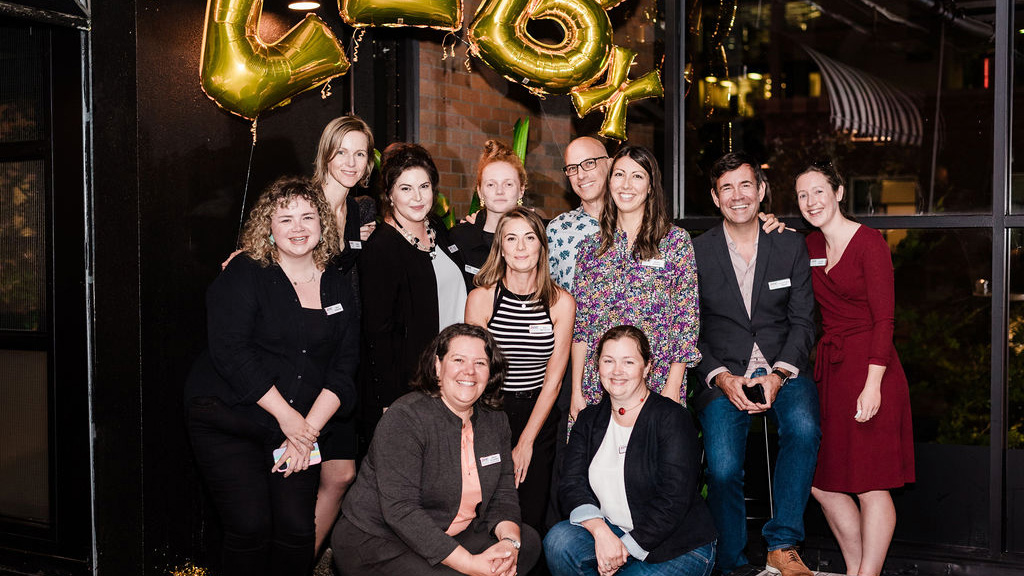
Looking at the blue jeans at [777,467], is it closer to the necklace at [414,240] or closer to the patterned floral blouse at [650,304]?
the patterned floral blouse at [650,304]

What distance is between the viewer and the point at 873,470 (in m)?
3.63

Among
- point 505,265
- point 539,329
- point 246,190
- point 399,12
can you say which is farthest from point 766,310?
point 246,190

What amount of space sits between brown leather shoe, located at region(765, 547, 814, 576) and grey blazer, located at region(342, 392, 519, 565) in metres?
1.18

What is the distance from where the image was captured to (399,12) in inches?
162

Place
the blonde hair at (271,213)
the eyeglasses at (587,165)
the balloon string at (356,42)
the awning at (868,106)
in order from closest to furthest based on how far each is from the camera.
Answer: the blonde hair at (271,213), the eyeglasses at (587,165), the balloon string at (356,42), the awning at (868,106)

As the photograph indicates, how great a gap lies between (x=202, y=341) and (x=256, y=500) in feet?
2.97

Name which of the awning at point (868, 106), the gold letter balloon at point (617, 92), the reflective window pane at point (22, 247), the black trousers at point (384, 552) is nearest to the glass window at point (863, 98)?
the awning at point (868, 106)

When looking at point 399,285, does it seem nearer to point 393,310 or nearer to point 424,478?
point 393,310

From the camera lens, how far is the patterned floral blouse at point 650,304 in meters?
3.57

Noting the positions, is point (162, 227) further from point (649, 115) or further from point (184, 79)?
point (649, 115)

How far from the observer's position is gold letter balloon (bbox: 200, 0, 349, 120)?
3656 millimetres

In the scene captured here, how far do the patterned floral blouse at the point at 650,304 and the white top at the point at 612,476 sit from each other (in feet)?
1.33

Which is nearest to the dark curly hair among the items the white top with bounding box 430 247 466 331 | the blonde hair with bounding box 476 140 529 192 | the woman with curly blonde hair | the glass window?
the white top with bounding box 430 247 466 331

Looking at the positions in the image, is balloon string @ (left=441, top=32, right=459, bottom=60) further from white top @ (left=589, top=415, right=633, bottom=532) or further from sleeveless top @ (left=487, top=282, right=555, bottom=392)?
white top @ (left=589, top=415, right=633, bottom=532)
